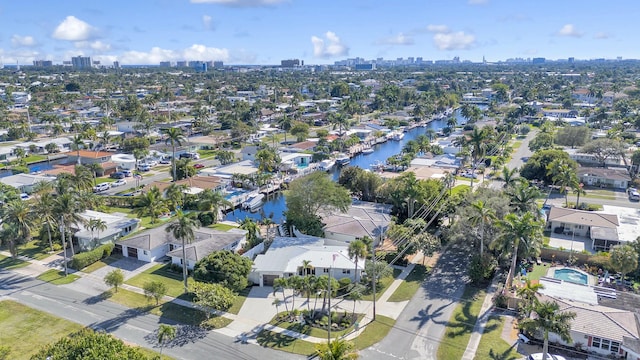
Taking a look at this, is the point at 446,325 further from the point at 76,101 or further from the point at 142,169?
the point at 76,101

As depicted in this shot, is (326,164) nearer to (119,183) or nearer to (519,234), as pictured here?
(119,183)

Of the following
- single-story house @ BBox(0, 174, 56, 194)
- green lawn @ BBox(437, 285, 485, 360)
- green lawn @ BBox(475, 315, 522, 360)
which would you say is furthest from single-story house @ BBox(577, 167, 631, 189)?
single-story house @ BBox(0, 174, 56, 194)

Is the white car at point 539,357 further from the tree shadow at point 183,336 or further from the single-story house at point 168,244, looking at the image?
the single-story house at point 168,244

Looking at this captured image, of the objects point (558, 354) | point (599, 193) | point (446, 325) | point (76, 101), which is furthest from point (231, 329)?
point (76, 101)

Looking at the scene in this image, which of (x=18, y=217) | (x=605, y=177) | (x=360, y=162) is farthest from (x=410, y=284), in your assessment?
(x=360, y=162)

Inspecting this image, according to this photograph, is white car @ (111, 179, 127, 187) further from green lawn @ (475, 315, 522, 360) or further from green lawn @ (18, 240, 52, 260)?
green lawn @ (475, 315, 522, 360)
